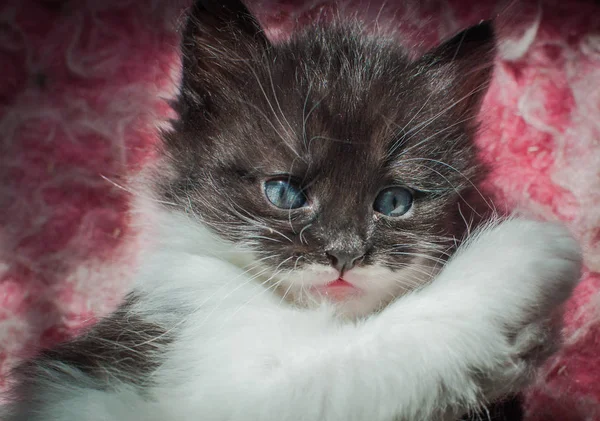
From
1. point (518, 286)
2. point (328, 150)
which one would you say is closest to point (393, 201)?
point (328, 150)

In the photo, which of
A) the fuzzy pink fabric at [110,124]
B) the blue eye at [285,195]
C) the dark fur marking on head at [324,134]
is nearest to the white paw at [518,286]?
the dark fur marking on head at [324,134]

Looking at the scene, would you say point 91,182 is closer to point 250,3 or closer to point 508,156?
point 250,3

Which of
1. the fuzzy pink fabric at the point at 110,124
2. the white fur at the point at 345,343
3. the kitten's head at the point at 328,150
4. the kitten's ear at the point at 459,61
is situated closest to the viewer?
the white fur at the point at 345,343

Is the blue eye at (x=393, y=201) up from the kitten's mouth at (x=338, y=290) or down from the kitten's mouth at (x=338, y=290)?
up

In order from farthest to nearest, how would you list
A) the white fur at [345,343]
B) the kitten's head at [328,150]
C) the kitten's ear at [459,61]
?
the kitten's ear at [459,61] → the kitten's head at [328,150] → the white fur at [345,343]

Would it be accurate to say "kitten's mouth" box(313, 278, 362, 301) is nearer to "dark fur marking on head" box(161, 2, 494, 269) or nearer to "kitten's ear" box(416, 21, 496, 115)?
"dark fur marking on head" box(161, 2, 494, 269)

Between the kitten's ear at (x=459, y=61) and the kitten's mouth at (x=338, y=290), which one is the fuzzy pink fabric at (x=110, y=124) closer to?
the kitten's ear at (x=459, y=61)

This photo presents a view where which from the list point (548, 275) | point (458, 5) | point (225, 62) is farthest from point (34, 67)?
point (548, 275)
